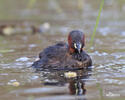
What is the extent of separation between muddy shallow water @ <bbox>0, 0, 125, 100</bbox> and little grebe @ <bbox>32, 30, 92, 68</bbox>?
0.86ft

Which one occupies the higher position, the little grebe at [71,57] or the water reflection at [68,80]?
the little grebe at [71,57]

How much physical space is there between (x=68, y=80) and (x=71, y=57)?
4.06ft

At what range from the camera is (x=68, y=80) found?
7.07 m

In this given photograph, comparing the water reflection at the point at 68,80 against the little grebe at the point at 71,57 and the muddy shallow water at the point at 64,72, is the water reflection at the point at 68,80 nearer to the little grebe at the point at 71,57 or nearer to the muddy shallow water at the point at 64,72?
the muddy shallow water at the point at 64,72

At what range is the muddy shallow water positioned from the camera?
6.04 meters

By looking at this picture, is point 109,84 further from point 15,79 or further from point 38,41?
point 38,41

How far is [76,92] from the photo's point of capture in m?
6.04

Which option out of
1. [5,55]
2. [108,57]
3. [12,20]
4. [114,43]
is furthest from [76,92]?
[12,20]

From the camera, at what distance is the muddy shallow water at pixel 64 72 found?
6039 millimetres

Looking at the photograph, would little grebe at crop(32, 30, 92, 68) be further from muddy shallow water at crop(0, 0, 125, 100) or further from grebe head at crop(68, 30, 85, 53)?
muddy shallow water at crop(0, 0, 125, 100)

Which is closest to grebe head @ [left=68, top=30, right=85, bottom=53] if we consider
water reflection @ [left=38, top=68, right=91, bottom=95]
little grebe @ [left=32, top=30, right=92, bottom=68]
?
little grebe @ [left=32, top=30, right=92, bottom=68]

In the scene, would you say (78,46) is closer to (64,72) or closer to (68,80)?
(64,72)

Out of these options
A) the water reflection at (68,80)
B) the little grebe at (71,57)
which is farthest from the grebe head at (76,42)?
the water reflection at (68,80)

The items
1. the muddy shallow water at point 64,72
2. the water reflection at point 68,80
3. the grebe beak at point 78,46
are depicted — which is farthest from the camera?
the grebe beak at point 78,46
